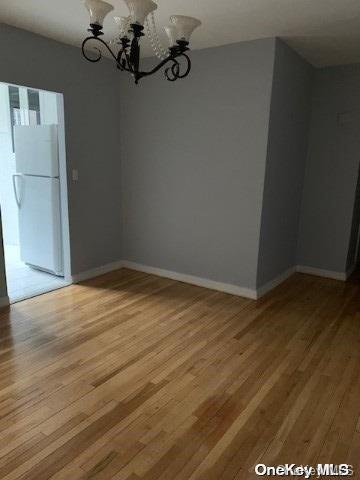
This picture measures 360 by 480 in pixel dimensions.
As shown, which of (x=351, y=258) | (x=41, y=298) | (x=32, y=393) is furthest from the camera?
(x=351, y=258)

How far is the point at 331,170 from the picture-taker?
4.29m

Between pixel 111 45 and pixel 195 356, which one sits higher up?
pixel 111 45

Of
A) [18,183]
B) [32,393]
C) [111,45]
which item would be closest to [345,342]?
[32,393]

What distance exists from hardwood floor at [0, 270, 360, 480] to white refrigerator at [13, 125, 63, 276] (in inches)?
28.4

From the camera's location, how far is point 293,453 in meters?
1.76

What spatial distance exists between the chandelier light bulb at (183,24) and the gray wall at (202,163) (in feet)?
4.83

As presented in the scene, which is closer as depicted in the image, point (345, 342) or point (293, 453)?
point (293, 453)

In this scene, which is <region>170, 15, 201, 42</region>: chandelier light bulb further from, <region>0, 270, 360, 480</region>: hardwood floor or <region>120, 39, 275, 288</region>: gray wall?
<region>0, 270, 360, 480</region>: hardwood floor

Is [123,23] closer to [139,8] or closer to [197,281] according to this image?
[139,8]

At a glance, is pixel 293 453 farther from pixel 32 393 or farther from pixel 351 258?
pixel 351 258

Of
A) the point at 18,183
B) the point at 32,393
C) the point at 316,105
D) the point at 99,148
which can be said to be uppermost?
the point at 316,105

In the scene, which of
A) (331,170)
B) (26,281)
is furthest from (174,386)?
(331,170)

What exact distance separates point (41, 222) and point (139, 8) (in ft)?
9.37

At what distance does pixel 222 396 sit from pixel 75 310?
172 centimetres
